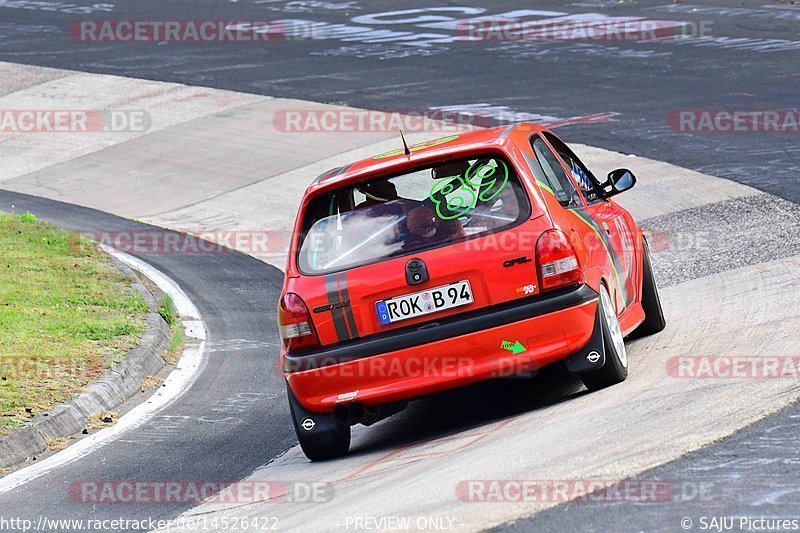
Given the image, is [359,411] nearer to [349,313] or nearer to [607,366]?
[349,313]

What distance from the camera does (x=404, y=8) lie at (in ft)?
101

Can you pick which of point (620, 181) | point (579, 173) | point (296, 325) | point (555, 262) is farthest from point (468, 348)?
point (579, 173)

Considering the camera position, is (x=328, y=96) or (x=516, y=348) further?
(x=328, y=96)

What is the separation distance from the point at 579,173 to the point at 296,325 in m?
2.57

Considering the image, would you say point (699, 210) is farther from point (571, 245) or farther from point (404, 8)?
point (404, 8)

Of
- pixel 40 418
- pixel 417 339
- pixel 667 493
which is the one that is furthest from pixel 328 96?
pixel 667 493

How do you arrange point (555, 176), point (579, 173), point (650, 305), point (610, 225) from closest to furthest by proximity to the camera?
point (555, 176) < point (610, 225) < point (579, 173) < point (650, 305)

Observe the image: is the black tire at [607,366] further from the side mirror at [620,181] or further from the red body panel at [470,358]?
the side mirror at [620,181]

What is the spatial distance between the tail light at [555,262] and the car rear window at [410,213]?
0.22 m

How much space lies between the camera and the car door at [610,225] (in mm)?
8125

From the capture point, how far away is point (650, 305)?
9.02 m

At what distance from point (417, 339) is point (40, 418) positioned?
2950mm

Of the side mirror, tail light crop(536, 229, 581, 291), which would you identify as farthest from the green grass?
the side mirror

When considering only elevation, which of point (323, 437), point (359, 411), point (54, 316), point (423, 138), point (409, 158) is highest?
point (409, 158)
